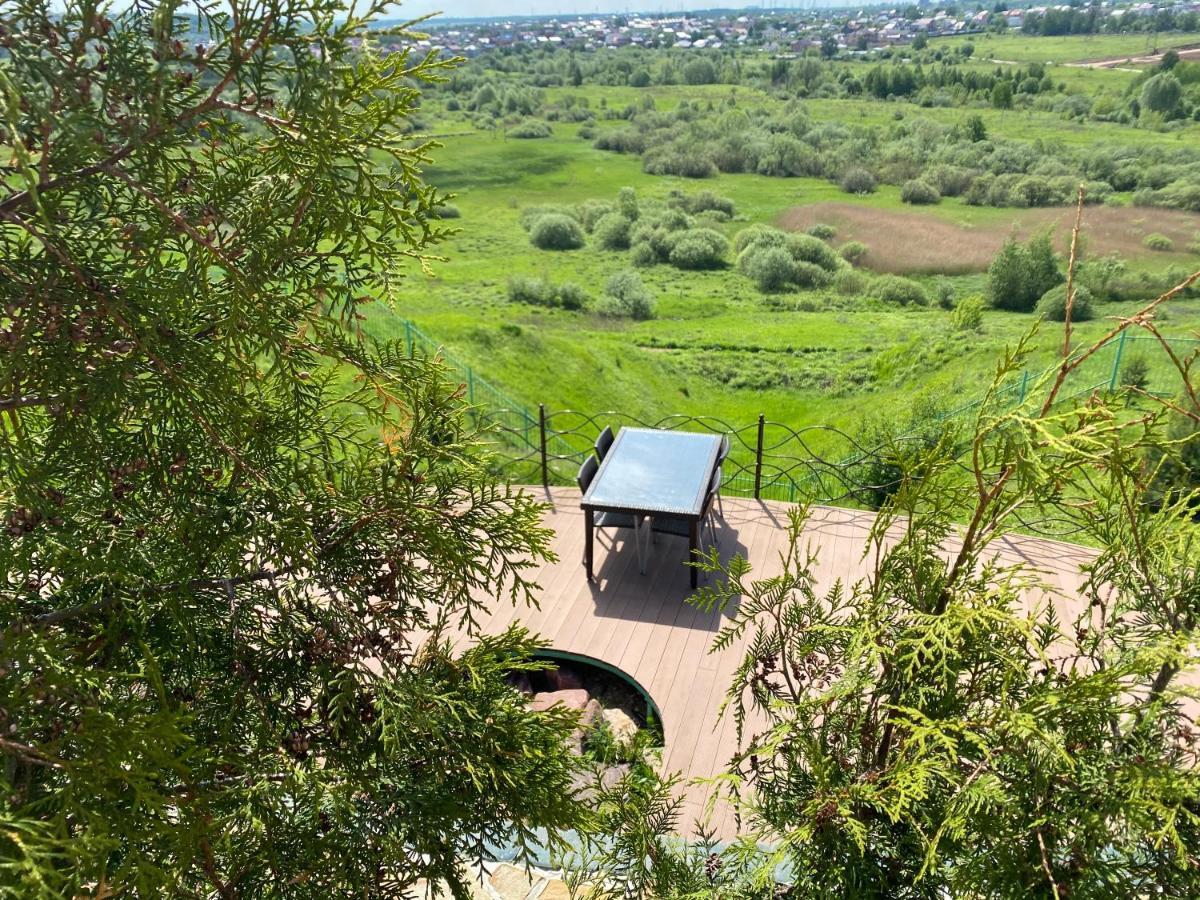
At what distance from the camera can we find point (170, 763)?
6.10ft

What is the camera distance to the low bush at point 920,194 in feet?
154

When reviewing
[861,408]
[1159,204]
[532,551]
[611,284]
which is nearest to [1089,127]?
[1159,204]

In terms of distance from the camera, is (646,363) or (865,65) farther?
(865,65)

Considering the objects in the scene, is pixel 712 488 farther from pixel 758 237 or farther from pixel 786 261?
pixel 758 237

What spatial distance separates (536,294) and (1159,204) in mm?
30591

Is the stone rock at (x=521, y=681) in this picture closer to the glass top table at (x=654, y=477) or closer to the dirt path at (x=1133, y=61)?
the glass top table at (x=654, y=477)

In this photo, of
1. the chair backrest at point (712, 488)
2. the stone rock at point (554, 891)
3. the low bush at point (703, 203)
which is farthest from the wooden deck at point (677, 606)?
the low bush at point (703, 203)

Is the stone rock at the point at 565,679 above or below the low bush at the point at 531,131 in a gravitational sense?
below

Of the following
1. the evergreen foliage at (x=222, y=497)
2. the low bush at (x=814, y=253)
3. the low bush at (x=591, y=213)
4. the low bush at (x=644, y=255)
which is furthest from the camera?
the low bush at (x=591, y=213)

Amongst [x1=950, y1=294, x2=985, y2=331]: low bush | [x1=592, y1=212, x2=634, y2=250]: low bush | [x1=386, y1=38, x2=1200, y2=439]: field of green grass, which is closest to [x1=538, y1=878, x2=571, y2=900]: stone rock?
[x1=386, y1=38, x2=1200, y2=439]: field of green grass

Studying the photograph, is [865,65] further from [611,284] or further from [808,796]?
[808,796]

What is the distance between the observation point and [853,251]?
1508 inches

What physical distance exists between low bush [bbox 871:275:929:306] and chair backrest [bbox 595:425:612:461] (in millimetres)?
28053

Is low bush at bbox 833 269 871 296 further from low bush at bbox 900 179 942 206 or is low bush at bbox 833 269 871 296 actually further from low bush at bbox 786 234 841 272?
low bush at bbox 900 179 942 206
